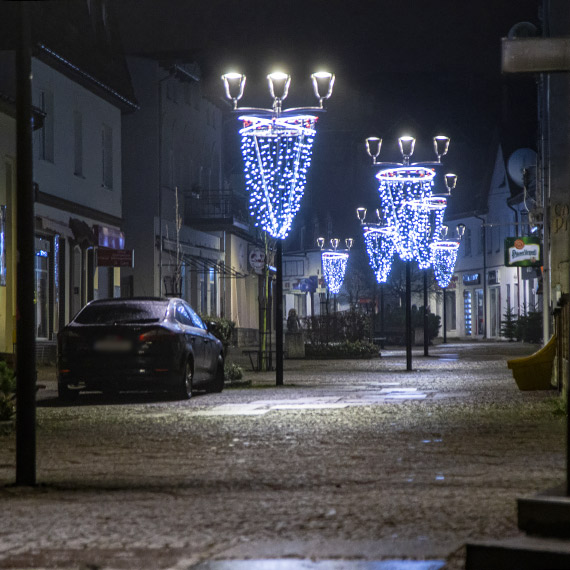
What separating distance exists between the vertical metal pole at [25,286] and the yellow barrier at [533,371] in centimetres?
1266

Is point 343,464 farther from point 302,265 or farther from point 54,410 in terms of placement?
point 302,265

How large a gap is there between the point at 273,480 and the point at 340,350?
31.0m

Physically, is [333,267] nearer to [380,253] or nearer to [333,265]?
[333,265]

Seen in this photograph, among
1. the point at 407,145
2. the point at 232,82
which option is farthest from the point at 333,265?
the point at 232,82

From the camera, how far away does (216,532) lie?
6863 millimetres

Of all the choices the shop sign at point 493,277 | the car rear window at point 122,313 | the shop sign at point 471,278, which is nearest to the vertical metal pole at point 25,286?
the car rear window at point 122,313

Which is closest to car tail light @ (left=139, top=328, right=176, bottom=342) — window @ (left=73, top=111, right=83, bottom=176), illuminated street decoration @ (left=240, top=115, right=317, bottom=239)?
illuminated street decoration @ (left=240, top=115, right=317, bottom=239)

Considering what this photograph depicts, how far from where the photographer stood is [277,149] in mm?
21953

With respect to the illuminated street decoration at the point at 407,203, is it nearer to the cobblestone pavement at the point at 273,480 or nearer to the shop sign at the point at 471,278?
the cobblestone pavement at the point at 273,480

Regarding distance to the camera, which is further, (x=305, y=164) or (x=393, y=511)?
(x=305, y=164)

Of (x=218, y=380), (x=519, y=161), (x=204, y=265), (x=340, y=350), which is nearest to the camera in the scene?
(x=218, y=380)

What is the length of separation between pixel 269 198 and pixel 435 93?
66109 mm

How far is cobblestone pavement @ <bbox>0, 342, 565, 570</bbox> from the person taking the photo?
6.48m

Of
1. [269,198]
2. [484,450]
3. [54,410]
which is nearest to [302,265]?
[269,198]
